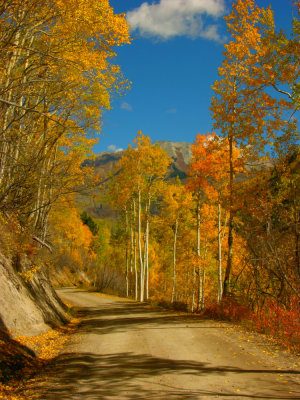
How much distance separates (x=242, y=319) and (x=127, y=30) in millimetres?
9957

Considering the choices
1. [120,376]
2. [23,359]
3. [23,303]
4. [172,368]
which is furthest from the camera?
[23,303]

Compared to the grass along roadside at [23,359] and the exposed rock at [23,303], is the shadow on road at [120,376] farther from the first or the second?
the exposed rock at [23,303]

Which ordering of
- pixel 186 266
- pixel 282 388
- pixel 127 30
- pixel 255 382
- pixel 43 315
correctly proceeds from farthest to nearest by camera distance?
1. pixel 186 266
2. pixel 43 315
3. pixel 127 30
4. pixel 255 382
5. pixel 282 388

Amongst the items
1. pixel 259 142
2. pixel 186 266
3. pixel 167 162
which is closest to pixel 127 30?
pixel 259 142

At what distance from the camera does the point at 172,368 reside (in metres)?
6.45

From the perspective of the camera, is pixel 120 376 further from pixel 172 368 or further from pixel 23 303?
pixel 23 303

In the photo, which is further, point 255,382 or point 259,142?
point 259,142

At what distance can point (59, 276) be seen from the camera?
4122cm

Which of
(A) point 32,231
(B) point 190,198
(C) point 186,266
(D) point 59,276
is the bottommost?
(D) point 59,276

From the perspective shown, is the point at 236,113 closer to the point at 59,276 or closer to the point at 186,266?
the point at 186,266

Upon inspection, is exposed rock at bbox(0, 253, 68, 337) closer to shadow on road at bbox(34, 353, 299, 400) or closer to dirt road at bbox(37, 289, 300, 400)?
dirt road at bbox(37, 289, 300, 400)

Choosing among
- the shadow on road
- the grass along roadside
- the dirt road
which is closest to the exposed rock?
the grass along roadside

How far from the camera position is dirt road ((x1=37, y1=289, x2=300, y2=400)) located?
515 centimetres

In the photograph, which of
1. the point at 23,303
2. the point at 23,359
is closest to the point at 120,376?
the point at 23,359
